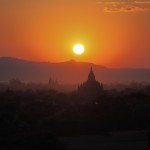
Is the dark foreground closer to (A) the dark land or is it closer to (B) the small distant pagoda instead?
(A) the dark land

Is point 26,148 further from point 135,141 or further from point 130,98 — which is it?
point 130,98

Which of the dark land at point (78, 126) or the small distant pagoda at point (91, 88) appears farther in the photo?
the small distant pagoda at point (91, 88)

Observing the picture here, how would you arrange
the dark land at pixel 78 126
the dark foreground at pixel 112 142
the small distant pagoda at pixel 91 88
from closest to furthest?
the dark land at pixel 78 126, the dark foreground at pixel 112 142, the small distant pagoda at pixel 91 88

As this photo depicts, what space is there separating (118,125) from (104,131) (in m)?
2.48

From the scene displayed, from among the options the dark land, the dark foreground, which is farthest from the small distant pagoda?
the dark foreground

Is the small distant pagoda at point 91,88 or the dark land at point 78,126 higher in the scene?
the small distant pagoda at point 91,88

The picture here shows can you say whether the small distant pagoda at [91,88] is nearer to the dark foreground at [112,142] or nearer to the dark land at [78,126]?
the dark land at [78,126]

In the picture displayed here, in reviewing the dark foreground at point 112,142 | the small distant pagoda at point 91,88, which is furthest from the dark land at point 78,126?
the small distant pagoda at point 91,88

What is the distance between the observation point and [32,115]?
1836 inches

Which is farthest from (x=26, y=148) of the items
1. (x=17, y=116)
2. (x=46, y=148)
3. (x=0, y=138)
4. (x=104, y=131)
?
(x=17, y=116)

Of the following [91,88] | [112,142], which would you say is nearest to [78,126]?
[112,142]

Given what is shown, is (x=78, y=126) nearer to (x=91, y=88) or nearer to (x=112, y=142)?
(x=112, y=142)

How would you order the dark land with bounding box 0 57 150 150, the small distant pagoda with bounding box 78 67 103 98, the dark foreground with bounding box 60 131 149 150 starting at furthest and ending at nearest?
1. the small distant pagoda with bounding box 78 67 103 98
2. the dark foreground with bounding box 60 131 149 150
3. the dark land with bounding box 0 57 150 150

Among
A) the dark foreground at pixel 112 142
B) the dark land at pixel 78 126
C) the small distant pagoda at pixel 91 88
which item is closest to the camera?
the dark land at pixel 78 126
